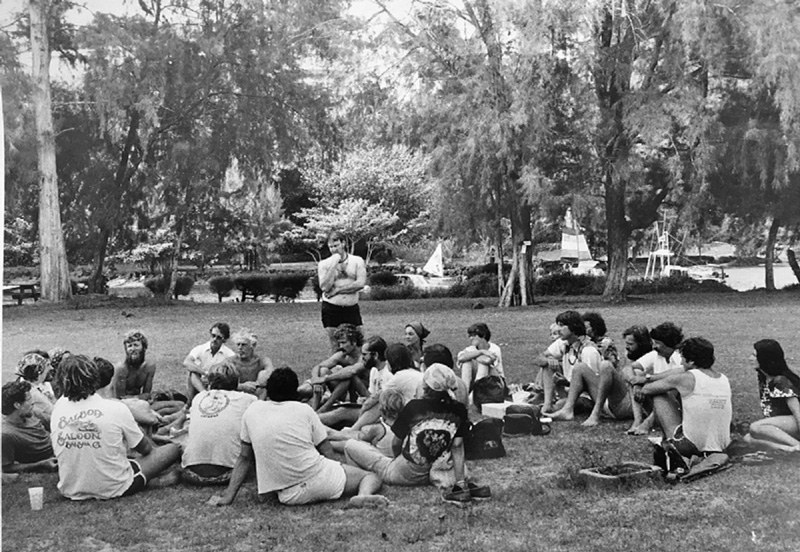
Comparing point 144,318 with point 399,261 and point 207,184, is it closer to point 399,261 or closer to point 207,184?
point 207,184

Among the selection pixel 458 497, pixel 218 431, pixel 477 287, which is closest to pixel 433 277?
pixel 477 287

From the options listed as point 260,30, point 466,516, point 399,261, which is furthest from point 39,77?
point 466,516

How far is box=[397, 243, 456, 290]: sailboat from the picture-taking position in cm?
521

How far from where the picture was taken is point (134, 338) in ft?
14.9

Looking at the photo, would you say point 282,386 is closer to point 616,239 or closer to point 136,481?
point 136,481

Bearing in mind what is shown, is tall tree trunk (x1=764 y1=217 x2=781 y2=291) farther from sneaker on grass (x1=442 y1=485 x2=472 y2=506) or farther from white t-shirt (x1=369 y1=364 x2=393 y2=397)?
sneaker on grass (x1=442 y1=485 x2=472 y2=506)

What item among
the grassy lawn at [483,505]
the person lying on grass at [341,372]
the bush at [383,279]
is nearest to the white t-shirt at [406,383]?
the grassy lawn at [483,505]

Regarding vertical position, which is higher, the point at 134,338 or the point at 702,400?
the point at 134,338

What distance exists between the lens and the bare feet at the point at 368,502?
127 inches

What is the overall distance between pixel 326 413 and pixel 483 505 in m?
1.54

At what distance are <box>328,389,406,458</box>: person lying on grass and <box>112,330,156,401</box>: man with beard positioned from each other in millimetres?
1172

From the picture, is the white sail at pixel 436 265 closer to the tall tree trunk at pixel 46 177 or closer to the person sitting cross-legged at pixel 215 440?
the person sitting cross-legged at pixel 215 440

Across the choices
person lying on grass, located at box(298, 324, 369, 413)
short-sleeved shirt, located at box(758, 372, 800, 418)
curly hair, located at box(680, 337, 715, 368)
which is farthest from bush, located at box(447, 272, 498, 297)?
short-sleeved shirt, located at box(758, 372, 800, 418)

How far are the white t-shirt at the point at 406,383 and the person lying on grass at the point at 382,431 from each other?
0.03 meters
